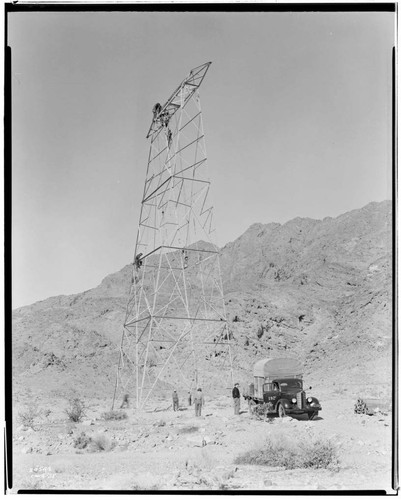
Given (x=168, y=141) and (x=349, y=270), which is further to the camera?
(x=349, y=270)

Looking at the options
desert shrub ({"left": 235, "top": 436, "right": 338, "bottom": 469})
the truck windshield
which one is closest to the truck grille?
the truck windshield

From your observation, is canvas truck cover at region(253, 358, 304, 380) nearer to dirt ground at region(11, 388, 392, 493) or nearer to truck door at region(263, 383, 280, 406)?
truck door at region(263, 383, 280, 406)

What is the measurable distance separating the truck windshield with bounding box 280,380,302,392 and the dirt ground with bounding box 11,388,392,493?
43.9 inches

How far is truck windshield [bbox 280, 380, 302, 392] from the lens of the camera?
66.9 ft

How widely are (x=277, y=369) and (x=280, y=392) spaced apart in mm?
1271

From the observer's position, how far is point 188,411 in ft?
78.3

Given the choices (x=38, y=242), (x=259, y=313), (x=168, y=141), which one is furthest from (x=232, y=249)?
(x=38, y=242)

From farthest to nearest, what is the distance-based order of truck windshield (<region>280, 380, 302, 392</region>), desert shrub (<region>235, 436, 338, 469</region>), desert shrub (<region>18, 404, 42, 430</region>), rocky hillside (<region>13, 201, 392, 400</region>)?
rocky hillside (<region>13, 201, 392, 400</region>), truck windshield (<region>280, 380, 302, 392</region>), desert shrub (<region>18, 404, 42, 430</region>), desert shrub (<region>235, 436, 338, 469</region>)

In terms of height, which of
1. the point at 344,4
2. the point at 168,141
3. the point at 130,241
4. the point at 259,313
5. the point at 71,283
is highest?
the point at 344,4

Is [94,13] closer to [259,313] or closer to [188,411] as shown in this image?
[188,411]

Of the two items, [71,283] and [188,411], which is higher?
[71,283]

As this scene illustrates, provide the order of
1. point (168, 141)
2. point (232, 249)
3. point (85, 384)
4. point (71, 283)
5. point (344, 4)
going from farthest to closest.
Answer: point (232, 249) < point (85, 384) < point (71, 283) < point (168, 141) < point (344, 4)

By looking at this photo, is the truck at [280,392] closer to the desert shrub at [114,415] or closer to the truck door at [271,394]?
the truck door at [271,394]

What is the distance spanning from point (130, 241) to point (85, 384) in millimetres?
10520
